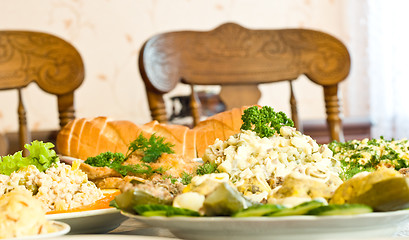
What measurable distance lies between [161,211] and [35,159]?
1.26ft

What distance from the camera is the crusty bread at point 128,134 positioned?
1.20 metres

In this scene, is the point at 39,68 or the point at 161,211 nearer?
the point at 161,211

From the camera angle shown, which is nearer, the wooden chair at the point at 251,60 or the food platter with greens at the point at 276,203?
the food platter with greens at the point at 276,203

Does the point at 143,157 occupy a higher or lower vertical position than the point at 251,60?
lower

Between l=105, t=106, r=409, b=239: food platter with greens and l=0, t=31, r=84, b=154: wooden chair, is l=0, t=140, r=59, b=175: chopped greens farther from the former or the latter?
l=0, t=31, r=84, b=154: wooden chair

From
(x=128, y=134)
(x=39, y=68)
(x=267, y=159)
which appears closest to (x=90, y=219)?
(x=267, y=159)

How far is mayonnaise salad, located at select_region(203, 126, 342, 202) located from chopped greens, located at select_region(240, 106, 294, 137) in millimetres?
14

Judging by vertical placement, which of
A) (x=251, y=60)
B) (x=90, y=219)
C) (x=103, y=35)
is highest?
(x=103, y=35)

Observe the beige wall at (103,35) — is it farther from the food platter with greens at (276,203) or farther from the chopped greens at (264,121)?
the food platter with greens at (276,203)

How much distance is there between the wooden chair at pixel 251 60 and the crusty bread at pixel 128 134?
46 cm

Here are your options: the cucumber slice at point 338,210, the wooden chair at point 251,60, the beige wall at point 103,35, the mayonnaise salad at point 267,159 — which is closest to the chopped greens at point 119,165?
the mayonnaise salad at point 267,159

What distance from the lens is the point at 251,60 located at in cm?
176

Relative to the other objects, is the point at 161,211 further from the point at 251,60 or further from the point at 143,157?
the point at 251,60

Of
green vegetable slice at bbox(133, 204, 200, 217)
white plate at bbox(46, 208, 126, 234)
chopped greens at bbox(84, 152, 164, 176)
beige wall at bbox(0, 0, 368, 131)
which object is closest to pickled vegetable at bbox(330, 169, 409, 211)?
green vegetable slice at bbox(133, 204, 200, 217)
